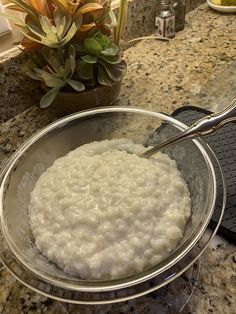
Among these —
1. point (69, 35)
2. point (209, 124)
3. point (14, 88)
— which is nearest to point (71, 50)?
point (69, 35)

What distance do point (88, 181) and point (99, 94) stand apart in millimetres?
289

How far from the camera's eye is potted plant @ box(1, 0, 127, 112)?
0.70m

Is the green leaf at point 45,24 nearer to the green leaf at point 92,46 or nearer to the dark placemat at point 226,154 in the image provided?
the green leaf at point 92,46

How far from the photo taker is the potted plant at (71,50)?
27.7 inches

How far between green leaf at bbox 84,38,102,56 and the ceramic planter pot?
0.26 feet

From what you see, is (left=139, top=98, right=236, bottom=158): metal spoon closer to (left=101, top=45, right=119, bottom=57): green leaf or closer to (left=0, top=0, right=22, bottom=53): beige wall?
(left=101, top=45, right=119, bottom=57): green leaf

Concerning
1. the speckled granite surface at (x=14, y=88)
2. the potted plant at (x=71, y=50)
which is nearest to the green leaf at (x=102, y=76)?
the potted plant at (x=71, y=50)

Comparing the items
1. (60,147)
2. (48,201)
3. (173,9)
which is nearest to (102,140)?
(60,147)

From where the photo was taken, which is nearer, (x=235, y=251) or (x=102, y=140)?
(x=235, y=251)

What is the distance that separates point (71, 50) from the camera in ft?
2.36

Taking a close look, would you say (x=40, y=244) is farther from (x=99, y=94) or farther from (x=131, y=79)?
(x=131, y=79)

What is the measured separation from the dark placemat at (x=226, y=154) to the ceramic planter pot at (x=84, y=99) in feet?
0.51

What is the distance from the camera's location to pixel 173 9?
3.46ft

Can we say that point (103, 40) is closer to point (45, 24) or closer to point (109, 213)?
point (45, 24)
